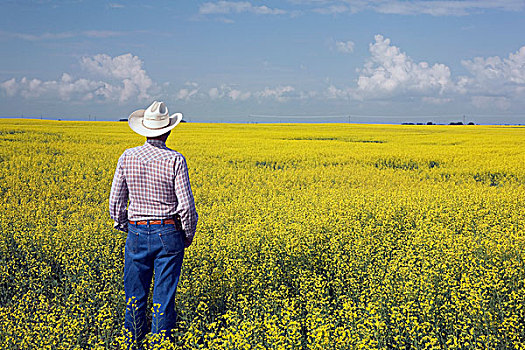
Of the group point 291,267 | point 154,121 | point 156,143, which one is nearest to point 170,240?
point 156,143

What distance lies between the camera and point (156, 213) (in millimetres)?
4152

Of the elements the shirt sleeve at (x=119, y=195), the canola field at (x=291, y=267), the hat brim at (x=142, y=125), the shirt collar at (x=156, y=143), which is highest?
the hat brim at (x=142, y=125)

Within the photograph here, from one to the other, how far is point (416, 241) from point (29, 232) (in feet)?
19.7

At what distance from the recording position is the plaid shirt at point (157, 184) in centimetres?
407

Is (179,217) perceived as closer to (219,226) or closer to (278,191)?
(219,226)

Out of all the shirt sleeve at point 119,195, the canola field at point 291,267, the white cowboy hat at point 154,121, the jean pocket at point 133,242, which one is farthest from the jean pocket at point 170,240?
the white cowboy hat at point 154,121

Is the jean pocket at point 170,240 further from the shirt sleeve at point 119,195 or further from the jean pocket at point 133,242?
the shirt sleeve at point 119,195

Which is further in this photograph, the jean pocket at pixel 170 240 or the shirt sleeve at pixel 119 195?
the shirt sleeve at pixel 119 195

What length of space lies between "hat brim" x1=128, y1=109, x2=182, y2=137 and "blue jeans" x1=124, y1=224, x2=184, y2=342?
86 centimetres

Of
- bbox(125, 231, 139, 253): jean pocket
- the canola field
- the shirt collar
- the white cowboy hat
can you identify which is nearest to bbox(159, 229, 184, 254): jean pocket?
bbox(125, 231, 139, 253): jean pocket

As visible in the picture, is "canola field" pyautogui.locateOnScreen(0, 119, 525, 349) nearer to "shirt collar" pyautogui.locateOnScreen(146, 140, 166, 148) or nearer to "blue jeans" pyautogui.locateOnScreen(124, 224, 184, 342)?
"blue jeans" pyautogui.locateOnScreen(124, 224, 184, 342)

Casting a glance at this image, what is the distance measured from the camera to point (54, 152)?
2102 cm

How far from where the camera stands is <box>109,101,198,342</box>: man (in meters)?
4.11

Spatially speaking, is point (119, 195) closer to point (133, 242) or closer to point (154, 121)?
point (133, 242)
